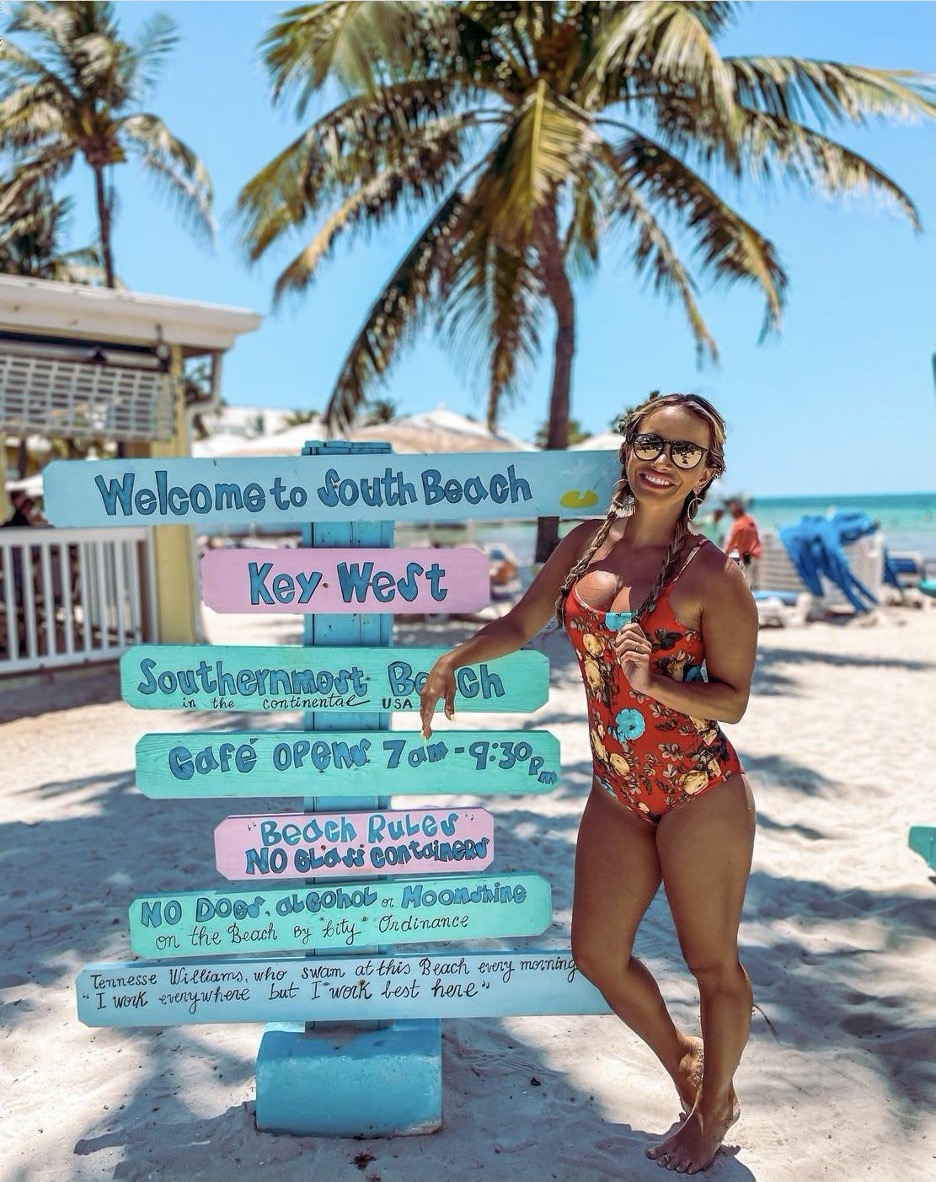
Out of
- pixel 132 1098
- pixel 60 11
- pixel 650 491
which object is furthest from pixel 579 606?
→ pixel 60 11

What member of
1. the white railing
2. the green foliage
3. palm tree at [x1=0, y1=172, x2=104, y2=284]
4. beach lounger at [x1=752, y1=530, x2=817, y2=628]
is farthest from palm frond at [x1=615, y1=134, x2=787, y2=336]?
palm tree at [x1=0, y1=172, x2=104, y2=284]

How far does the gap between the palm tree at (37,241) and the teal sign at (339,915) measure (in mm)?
16694

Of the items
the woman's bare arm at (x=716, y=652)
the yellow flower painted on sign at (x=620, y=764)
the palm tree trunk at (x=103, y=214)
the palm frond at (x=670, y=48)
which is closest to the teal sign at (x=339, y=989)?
the yellow flower painted on sign at (x=620, y=764)

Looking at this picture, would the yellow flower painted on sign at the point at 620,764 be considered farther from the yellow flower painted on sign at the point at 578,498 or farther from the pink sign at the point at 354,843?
the yellow flower painted on sign at the point at 578,498

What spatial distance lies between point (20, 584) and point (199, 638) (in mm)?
1973

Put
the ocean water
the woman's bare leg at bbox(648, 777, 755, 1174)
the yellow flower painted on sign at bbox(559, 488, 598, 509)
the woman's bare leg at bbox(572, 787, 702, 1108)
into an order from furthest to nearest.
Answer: the ocean water → the yellow flower painted on sign at bbox(559, 488, 598, 509) → the woman's bare leg at bbox(572, 787, 702, 1108) → the woman's bare leg at bbox(648, 777, 755, 1174)

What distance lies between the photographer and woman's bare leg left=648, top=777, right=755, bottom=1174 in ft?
6.26

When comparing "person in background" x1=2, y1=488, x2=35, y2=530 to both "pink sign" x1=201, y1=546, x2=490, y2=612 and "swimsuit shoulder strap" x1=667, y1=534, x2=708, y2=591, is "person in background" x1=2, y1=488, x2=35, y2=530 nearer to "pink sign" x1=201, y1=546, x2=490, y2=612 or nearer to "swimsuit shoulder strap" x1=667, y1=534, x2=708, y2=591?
"pink sign" x1=201, y1=546, x2=490, y2=612

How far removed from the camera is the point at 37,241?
707 inches

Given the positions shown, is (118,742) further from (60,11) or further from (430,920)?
(60,11)

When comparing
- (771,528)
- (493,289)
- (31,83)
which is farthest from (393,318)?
(771,528)

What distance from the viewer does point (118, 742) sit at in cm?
639

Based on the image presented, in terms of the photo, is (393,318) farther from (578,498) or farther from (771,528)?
(771,528)

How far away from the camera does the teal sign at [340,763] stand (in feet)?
7.16
